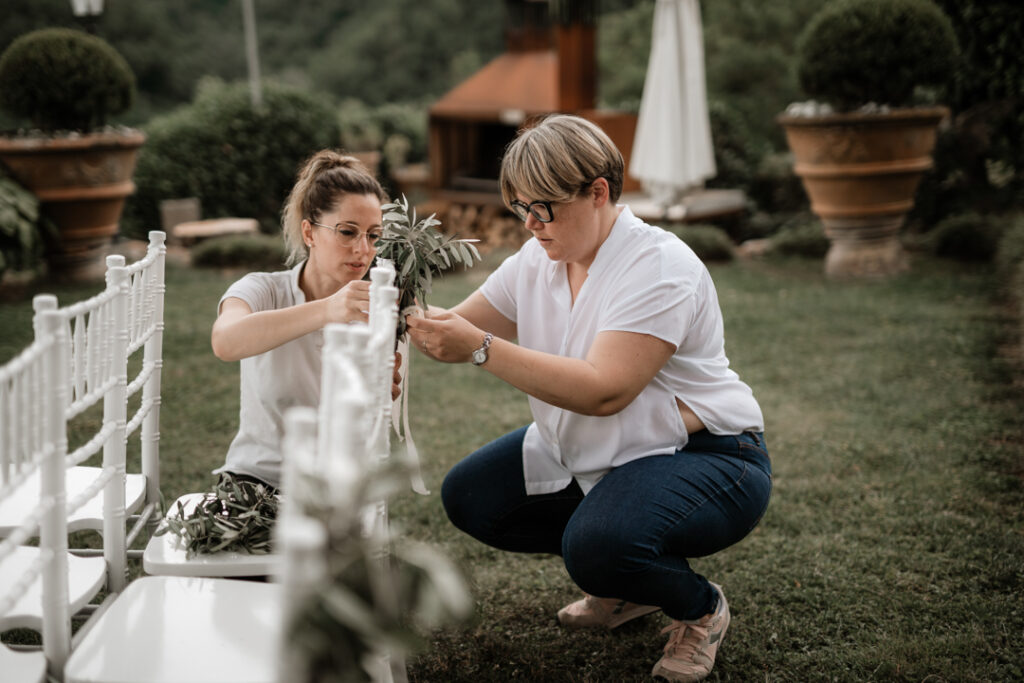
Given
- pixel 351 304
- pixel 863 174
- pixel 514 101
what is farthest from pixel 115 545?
pixel 514 101

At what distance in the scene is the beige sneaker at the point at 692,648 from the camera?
2.75 meters

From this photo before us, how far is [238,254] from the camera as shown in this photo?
29.4 feet

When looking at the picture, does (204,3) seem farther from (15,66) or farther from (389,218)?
(389,218)

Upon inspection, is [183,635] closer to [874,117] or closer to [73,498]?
[73,498]

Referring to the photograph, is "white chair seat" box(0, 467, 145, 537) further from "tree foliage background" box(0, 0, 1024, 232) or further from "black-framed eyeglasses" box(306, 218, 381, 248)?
"tree foliage background" box(0, 0, 1024, 232)

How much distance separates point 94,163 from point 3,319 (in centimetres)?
171

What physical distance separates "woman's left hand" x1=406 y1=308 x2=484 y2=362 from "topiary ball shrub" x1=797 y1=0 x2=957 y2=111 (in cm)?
630

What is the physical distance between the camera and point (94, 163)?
777 centimetres

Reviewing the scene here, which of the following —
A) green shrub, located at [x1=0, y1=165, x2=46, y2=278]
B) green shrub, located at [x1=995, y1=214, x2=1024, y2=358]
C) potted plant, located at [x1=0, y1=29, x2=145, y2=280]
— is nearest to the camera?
green shrub, located at [x1=995, y1=214, x2=1024, y2=358]

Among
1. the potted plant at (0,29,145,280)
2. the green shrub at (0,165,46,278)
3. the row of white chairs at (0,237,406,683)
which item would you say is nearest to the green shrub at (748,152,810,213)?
the potted plant at (0,29,145,280)

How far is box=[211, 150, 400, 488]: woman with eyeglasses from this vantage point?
257 centimetres

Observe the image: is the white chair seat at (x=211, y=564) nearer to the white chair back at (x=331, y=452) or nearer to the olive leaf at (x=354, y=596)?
the white chair back at (x=331, y=452)

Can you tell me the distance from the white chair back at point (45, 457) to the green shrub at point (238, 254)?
7.18m

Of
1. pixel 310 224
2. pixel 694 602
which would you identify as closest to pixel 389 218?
pixel 310 224
